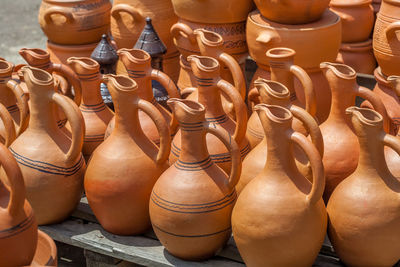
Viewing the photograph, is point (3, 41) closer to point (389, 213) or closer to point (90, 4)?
point (90, 4)

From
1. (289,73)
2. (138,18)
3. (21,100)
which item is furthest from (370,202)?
(138,18)

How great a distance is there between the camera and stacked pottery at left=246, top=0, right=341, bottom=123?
311 centimetres

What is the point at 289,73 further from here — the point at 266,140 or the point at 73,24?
the point at 73,24

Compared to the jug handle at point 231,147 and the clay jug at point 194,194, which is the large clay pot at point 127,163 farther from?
the jug handle at point 231,147

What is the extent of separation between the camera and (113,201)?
8.07 ft

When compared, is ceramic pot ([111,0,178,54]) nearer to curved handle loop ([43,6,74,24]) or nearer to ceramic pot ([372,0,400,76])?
curved handle loop ([43,6,74,24])

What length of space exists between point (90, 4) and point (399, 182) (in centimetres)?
237

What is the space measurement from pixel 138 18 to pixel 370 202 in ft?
6.67

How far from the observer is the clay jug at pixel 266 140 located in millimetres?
2201

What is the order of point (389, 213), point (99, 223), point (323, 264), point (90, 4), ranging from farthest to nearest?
1. point (90, 4)
2. point (99, 223)
3. point (323, 264)
4. point (389, 213)

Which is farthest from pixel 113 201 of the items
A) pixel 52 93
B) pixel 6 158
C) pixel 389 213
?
pixel 389 213

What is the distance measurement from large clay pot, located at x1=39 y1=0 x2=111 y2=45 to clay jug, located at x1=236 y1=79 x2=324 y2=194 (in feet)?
5.78

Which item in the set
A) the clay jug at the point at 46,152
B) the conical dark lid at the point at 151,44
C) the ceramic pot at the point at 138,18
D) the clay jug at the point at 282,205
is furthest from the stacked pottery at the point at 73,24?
the clay jug at the point at 282,205

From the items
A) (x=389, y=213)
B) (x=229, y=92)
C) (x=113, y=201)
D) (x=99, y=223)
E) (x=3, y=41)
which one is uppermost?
(x=229, y=92)
